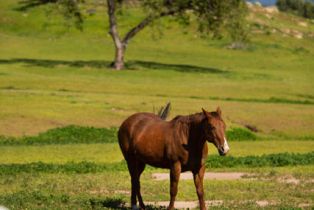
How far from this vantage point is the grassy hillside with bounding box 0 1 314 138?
35125mm

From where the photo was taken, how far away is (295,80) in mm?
54969

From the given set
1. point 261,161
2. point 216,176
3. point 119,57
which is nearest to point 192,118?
point 216,176

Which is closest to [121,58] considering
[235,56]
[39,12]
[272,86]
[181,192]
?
[272,86]

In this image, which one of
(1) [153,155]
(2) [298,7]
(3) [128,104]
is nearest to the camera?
(1) [153,155]

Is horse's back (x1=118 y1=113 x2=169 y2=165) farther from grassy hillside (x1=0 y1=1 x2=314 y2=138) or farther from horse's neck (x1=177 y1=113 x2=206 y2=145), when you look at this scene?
grassy hillside (x1=0 y1=1 x2=314 y2=138)

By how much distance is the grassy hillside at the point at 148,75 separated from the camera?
35125mm

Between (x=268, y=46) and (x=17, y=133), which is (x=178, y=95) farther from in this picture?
(x=268, y=46)

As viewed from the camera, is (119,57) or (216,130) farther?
(119,57)

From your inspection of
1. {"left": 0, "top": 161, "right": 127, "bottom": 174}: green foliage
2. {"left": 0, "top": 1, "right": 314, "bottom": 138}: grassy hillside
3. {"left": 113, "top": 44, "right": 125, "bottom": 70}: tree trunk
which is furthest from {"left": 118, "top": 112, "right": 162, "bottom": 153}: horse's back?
{"left": 113, "top": 44, "right": 125, "bottom": 70}: tree trunk

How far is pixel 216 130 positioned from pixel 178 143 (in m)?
1.13

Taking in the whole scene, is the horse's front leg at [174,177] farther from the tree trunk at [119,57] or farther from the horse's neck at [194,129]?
the tree trunk at [119,57]

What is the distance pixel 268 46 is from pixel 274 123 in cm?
4400

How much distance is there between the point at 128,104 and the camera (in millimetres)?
37312

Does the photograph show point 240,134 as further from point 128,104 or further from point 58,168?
point 58,168
